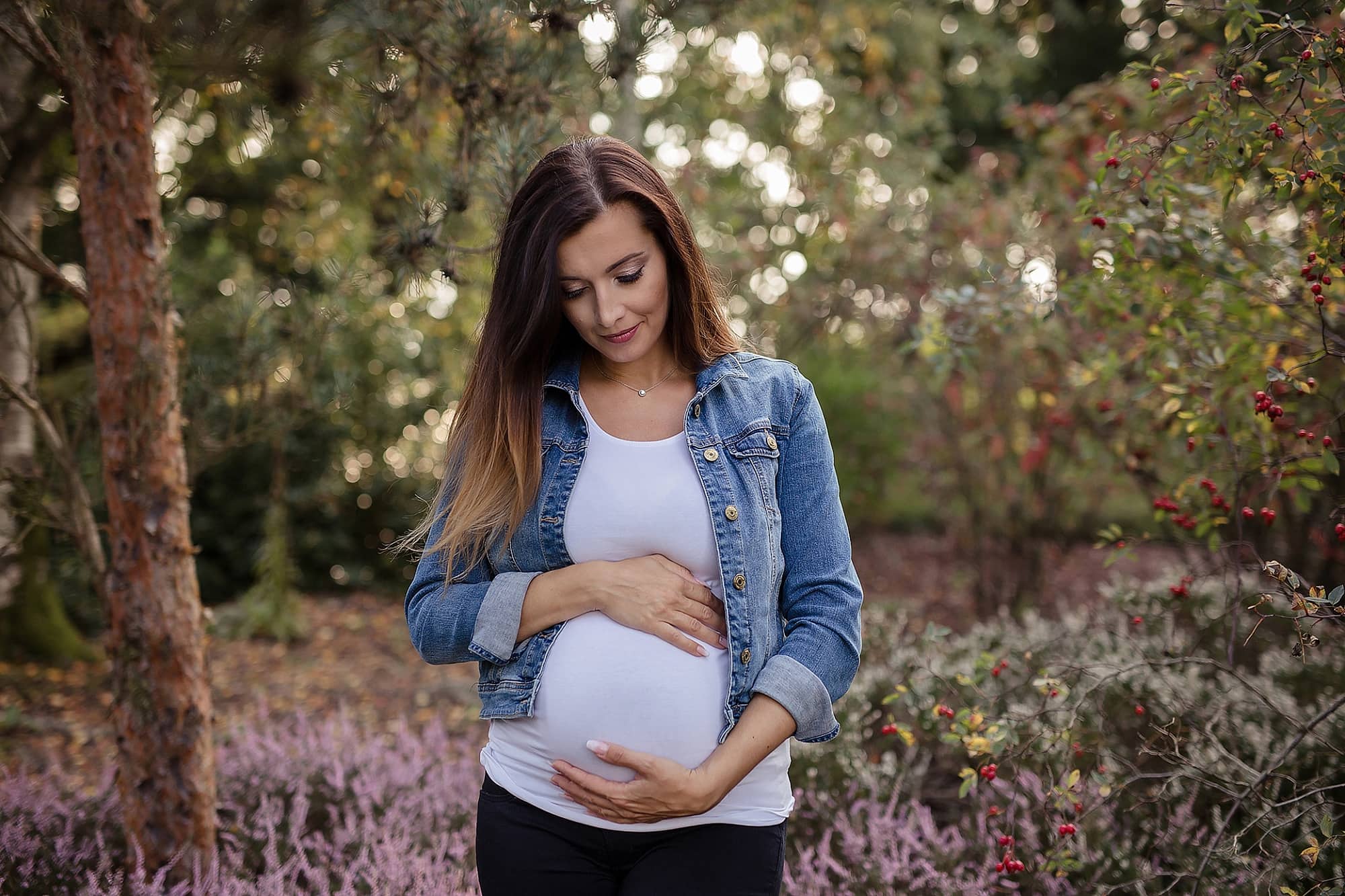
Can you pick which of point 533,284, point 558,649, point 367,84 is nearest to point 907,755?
point 558,649

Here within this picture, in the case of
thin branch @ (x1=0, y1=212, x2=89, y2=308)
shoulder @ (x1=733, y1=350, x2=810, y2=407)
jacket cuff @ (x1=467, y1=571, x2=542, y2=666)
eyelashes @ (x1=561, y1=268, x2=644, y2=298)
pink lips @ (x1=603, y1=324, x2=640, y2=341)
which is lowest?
jacket cuff @ (x1=467, y1=571, x2=542, y2=666)

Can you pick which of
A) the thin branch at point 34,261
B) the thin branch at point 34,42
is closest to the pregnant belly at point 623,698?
the thin branch at point 34,261

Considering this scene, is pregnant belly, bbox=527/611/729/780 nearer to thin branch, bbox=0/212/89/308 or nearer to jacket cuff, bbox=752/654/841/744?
jacket cuff, bbox=752/654/841/744

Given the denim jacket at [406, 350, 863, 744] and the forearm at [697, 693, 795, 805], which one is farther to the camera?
the denim jacket at [406, 350, 863, 744]

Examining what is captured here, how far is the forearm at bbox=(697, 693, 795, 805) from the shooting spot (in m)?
1.49

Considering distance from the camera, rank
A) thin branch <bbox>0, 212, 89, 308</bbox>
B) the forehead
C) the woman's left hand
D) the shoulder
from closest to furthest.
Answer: the woman's left hand < the forehead < the shoulder < thin branch <bbox>0, 212, 89, 308</bbox>

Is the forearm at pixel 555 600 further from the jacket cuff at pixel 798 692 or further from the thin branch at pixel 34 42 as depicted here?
the thin branch at pixel 34 42

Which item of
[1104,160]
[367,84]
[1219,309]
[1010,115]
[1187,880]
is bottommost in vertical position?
[1187,880]

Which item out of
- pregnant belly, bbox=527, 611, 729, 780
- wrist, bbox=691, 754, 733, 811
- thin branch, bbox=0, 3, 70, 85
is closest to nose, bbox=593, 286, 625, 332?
pregnant belly, bbox=527, 611, 729, 780

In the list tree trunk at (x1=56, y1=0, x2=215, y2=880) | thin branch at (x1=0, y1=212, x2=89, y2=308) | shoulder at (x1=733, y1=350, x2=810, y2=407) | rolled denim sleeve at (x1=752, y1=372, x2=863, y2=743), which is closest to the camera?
rolled denim sleeve at (x1=752, y1=372, x2=863, y2=743)

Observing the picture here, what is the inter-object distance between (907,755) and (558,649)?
1.95 m

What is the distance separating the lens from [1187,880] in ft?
8.38

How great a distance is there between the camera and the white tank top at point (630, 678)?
1555mm

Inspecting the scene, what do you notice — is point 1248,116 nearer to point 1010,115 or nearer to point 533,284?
point 533,284
